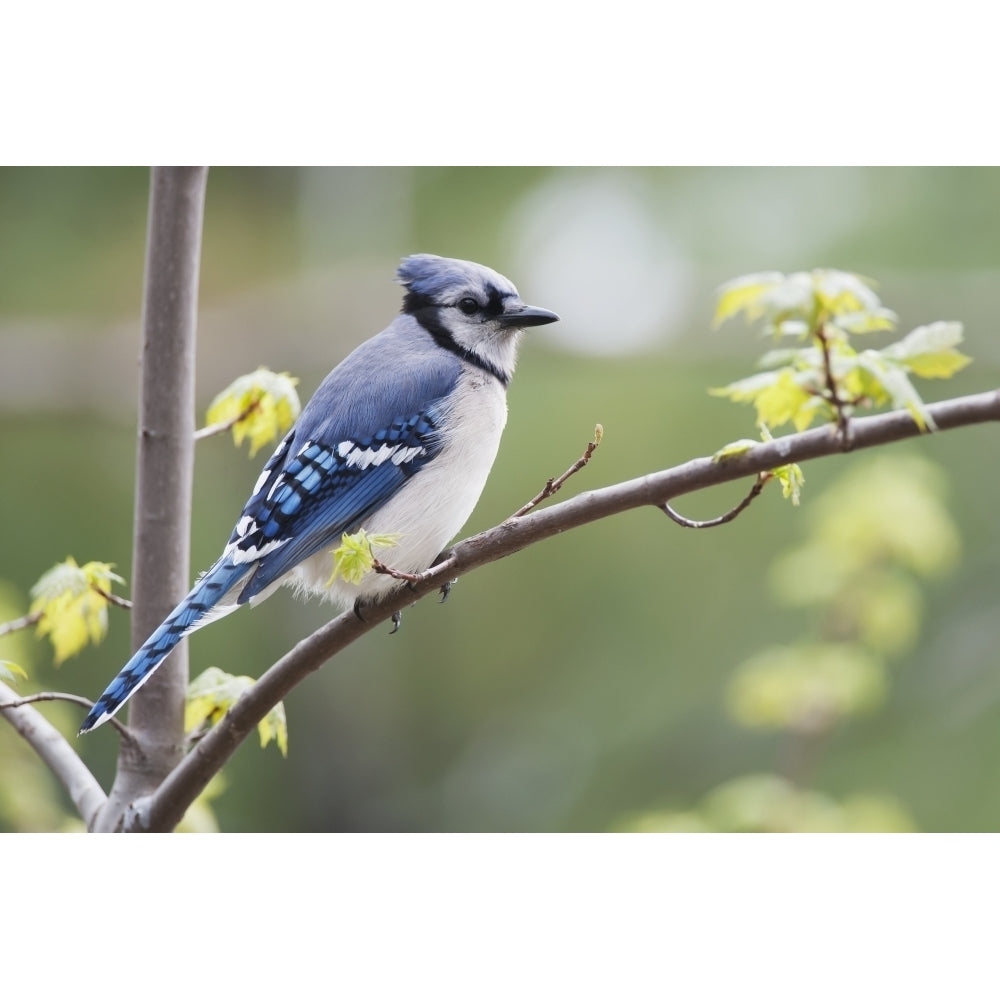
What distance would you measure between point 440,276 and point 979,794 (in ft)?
4.98

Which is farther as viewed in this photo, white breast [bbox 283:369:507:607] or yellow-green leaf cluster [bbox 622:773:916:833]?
yellow-green leaf cluster [bbox 622:773:916:833]

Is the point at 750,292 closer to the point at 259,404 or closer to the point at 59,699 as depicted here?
the point at 259,404

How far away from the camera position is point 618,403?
105 inches

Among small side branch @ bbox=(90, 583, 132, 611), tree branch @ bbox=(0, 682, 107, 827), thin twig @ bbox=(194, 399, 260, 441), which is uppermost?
thin twig @ bbox=(194, 399, 260, 441)

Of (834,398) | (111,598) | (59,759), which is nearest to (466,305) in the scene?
(111,598)

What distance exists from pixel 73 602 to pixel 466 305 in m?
0.85

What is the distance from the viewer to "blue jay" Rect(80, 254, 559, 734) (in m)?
1.81

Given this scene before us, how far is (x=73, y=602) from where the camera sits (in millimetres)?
1902

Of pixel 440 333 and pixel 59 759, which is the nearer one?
pixel 59 759

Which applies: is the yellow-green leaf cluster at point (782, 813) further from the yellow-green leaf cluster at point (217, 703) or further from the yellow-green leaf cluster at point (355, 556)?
the yellow-green leaf cluster at point (355, 556)

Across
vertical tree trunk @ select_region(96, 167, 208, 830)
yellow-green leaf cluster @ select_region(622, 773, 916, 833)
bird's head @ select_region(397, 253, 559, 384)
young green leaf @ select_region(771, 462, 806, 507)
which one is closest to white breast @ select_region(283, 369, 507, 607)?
bird's head @ select_region(397, 253, 559, 384)

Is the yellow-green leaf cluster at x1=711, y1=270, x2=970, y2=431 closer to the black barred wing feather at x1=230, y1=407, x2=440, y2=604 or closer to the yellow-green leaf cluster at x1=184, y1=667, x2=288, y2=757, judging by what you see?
the black barred wing feather at x1=230, y1=407, x2=440, y2=604
